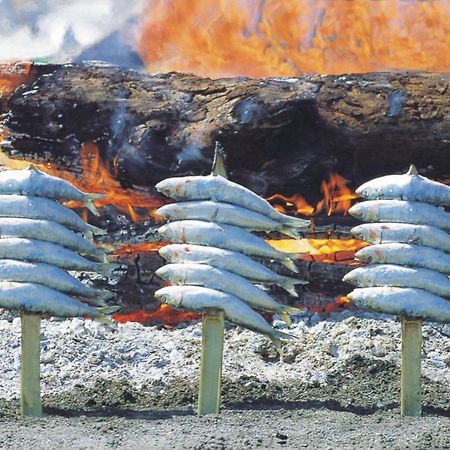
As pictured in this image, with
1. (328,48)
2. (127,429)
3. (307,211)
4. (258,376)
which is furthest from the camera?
(328,48)

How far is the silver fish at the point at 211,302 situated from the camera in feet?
24.0

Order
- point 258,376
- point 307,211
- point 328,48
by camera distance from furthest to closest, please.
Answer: point 328,48, point 307,211, point 258,376

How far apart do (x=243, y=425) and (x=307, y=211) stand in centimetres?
280

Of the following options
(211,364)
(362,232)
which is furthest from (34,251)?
(362,232)

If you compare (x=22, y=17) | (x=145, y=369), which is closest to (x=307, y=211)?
(x=145, y=369)

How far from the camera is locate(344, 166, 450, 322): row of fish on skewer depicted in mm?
7359

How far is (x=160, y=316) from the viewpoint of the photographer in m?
9.61

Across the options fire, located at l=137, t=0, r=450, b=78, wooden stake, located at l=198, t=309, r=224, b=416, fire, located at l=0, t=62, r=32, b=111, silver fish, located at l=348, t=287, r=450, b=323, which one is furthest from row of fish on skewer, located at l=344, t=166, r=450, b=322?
fire, located at l=0, t=62, r=32, b=111

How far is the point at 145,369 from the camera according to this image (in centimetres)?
877

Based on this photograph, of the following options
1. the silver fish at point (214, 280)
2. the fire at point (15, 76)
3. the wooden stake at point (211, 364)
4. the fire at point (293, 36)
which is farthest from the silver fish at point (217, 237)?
the fire at point (293, 36)

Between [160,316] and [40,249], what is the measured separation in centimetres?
236

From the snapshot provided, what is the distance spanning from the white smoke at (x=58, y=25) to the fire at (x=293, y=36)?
10.9 inches

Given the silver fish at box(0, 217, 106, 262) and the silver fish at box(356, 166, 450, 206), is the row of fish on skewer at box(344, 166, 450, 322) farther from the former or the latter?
the silver fish at box(0, 217, 106, 262)

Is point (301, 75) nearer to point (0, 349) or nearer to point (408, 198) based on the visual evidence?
point (408, 198)
